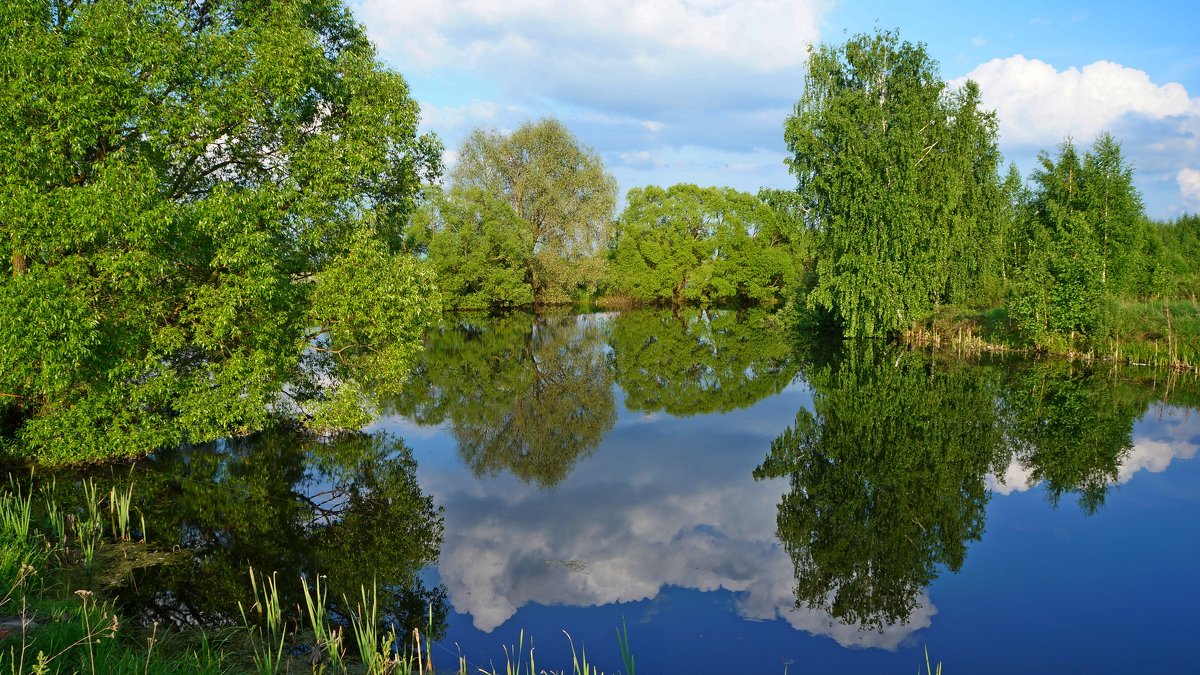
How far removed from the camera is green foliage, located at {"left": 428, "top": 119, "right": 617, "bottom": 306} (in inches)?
2320

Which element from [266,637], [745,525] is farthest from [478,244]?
[266,637]

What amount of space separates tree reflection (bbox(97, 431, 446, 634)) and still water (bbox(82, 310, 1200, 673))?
6 cm

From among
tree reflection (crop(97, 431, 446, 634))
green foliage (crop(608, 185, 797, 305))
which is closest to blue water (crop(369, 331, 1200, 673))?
tree reflection (crop(97, 431, 446, 634))

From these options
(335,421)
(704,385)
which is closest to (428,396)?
(335,421)

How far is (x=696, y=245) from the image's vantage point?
230 ft

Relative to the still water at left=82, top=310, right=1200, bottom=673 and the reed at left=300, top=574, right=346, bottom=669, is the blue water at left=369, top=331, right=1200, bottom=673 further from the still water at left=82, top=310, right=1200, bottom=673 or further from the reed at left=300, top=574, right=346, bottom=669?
the reed at left=300, top=574, right=346, bottom=669

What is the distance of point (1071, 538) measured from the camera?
1116 centimetres

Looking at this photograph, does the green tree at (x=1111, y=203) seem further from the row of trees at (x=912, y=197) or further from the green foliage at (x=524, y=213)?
the green foliage at (x=524, y=213)

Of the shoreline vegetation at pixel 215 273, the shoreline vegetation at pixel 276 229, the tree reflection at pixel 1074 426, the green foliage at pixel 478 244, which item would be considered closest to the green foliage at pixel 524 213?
the green foliage at pixel 478 244

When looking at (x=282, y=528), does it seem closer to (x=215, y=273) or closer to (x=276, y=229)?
(x=215, y=273)

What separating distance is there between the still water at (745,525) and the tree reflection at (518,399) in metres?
0.15

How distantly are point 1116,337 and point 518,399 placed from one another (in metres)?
22.2

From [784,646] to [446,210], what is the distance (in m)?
54.2

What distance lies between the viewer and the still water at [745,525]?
27.1 ft
